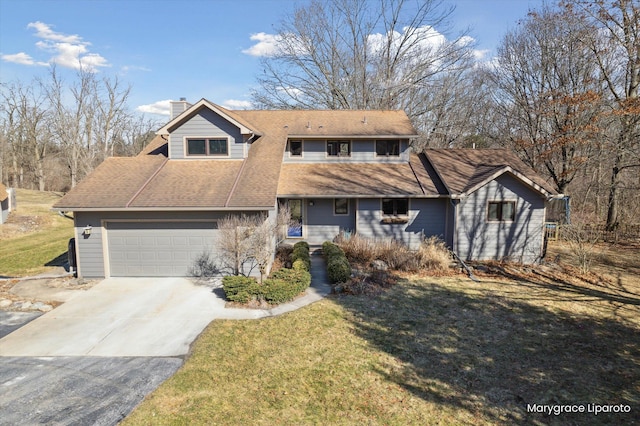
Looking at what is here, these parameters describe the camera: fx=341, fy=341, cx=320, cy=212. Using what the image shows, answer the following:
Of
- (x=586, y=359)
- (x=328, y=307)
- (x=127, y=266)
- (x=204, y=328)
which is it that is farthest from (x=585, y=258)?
(x=127, y=266)

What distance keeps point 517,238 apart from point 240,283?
37.8ft

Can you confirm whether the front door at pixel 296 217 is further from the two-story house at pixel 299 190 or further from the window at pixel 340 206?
the window at pixel 340 206

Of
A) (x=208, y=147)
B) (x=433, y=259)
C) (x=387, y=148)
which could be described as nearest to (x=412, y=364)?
(x=433, y=259)

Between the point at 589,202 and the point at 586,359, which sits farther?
the point at 589,202

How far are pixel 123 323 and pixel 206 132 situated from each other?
8.39 metres

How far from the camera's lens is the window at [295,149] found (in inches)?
697

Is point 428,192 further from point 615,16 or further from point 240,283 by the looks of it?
point 615,16

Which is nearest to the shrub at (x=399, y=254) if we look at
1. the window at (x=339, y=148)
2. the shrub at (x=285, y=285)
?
the shrub at (x=285, y=285)

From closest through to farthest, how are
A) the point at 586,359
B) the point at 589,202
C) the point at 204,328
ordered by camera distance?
1. the point at 586,359
2. the point at 204,328
3. the point at 589,202

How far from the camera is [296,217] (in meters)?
16.2

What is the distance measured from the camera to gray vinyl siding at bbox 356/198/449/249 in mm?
15297

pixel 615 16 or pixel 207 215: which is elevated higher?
pixel 615 16

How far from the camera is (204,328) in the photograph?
8.30 metres

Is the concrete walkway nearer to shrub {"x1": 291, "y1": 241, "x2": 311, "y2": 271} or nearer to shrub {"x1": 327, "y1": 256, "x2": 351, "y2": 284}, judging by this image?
shrub {"x1": 327, "y1": 256, "x2": 351, "y2": 284}
